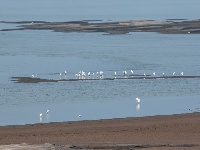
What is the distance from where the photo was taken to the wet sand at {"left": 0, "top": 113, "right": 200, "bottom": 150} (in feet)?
53.5

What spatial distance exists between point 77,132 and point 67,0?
155409 mm

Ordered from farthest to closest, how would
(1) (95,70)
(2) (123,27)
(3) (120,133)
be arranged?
(2) (123,27) → (1) (95,70) → (3) (120,133)

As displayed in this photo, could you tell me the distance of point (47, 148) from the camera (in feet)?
35.6

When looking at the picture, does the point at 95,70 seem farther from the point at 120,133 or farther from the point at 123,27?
the point at 123,27

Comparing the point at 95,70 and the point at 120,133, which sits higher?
the point at 95,70

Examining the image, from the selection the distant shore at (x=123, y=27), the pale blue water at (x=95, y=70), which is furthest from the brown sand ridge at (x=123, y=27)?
the pale blue water at (x=95, y=70)

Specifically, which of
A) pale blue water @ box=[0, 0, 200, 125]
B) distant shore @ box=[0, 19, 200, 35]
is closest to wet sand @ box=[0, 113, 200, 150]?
pale blue water @ box=[0, 0, 200, 125]

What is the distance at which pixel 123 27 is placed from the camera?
65.2m

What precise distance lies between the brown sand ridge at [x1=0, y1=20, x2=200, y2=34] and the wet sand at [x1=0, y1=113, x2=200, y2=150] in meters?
39.1

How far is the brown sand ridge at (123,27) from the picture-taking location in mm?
62253

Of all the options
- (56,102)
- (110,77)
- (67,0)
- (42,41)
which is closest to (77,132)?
(56,102)

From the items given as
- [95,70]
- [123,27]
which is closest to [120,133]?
[95,70]

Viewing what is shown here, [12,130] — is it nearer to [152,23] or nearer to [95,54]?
[95,54]

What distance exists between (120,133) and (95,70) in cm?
1711
